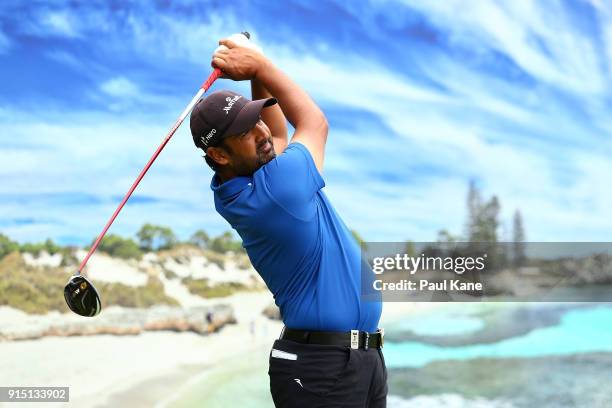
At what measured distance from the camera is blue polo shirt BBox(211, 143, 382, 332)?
7.82ft

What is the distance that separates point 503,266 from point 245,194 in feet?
19.0

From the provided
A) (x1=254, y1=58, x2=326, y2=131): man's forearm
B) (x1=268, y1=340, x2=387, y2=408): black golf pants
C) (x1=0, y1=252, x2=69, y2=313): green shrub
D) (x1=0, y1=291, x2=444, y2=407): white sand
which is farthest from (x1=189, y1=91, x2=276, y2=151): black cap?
(x1=0, y1=252, x2=69, y2=313): green shrub

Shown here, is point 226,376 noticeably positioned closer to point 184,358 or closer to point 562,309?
point 184,358

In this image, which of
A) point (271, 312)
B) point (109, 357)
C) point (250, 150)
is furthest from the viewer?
point (271, 312)

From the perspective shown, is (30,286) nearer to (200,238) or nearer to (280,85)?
(200,238)

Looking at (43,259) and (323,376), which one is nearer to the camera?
(323,376)

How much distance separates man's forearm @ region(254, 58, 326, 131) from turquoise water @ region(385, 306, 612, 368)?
9.81m

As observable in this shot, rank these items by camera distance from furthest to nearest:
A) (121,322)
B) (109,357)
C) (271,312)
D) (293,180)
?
1. (271,312)
2. (121,322)
3. (109,357)
4. (293,180)

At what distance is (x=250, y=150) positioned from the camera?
2473 millimetres

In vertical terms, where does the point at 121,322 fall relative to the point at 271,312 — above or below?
below

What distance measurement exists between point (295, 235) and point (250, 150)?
335 millimetres

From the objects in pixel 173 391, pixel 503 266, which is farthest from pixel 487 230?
pixel 173 391

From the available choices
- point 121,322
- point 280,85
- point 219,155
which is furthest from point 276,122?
point 121,322

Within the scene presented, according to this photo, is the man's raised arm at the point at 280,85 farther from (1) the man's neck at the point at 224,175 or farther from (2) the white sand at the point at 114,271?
(2) the white sand at the point at 114,271
